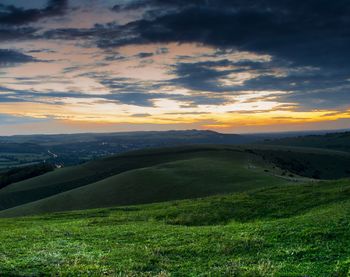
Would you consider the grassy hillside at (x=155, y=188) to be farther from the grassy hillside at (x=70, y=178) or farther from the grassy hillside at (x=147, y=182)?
the grassy hillside at (x=70, y=178)

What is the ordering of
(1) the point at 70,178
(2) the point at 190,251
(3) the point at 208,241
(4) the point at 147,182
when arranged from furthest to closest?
(1) the point at 70,178
(4) the point at 147,182
(3) the point at 208,241
(2) the point at 190,251

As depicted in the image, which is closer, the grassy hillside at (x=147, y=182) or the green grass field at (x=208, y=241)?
the green grass field at (x=208, y=241)

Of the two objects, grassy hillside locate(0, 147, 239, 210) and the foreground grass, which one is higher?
the foreground grass

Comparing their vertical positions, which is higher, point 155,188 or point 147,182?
point 147,182

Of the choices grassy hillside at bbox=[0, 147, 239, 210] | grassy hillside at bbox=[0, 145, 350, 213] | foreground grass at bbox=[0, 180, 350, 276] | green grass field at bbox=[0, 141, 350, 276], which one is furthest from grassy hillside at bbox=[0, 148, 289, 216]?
foreground grass at bbox=[0, 180, 350, 276]

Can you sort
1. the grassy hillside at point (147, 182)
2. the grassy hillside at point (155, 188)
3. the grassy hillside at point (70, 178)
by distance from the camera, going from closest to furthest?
the grassy hillside at point (155, 188) < the grassy hillside at point (147, 182) < the grassy hillside at point (70, 178)

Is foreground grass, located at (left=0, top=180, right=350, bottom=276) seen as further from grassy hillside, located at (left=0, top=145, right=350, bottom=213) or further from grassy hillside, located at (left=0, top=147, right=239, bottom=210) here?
grassy hillside, located at (left=0, top=147, right=239, bottom=210)

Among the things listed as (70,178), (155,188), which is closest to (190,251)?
(155,188)

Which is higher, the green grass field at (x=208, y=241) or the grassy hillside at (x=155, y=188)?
the green grass field at (x=208, y=241)

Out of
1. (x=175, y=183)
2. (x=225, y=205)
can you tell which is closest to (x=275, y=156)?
(x=175, y=183)

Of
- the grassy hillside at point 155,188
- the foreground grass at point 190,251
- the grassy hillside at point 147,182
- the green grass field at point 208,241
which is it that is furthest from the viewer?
the grassy hillside at point 147,182

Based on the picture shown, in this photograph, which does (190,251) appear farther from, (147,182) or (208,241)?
(147,182)

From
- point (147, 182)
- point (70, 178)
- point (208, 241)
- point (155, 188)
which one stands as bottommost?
point (70, 178)

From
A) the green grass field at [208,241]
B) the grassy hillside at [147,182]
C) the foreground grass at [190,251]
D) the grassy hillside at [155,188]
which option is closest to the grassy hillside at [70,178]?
the grassy hillside at [147,182]
